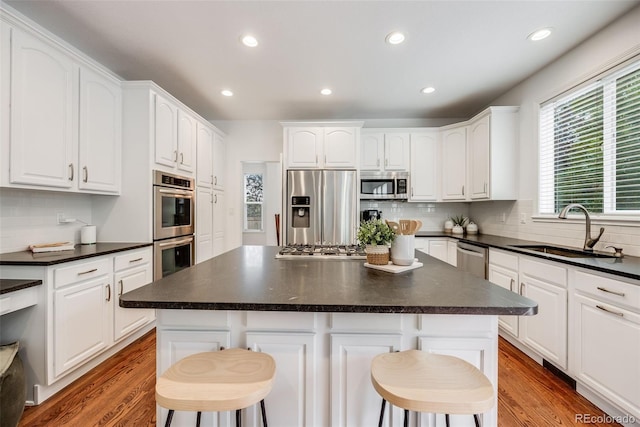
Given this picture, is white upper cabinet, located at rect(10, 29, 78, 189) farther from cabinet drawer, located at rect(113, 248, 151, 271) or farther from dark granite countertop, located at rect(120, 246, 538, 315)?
dark granite countertop, located at rect(120, 246, 538, 315)

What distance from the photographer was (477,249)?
9.75ft

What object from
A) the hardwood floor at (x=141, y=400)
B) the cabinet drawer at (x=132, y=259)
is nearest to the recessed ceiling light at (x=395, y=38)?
the hardwood floor at (x=141, y=400)

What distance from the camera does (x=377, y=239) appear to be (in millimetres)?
1541

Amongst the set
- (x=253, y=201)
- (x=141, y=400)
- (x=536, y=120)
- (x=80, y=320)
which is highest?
(x=536, y=120)

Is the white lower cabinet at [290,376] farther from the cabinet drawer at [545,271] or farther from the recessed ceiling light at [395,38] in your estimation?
the recessed ceiling light at [395,38]

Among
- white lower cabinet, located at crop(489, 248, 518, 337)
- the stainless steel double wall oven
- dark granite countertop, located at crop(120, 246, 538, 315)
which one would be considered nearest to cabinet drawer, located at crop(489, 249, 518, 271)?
white lower cabinet, located at crop(489, 248, 518, 337)

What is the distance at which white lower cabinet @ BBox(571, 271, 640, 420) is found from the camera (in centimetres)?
145

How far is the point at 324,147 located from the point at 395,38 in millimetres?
1723

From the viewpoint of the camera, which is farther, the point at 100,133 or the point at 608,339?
the point at 100,133

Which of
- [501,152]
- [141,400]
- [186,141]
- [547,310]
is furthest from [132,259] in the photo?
[501,152]

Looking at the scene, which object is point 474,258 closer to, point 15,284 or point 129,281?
point 129,281

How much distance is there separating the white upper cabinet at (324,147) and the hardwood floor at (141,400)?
108 inches

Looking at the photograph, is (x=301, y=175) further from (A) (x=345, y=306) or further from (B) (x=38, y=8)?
(A) (x=345, y=306)

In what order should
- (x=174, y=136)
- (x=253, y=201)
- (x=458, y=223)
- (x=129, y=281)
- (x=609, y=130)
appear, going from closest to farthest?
(x=609, y=130), (x=129, y=281), (x=174, y=136), (x=458, y=223), (x=253, y=201)
